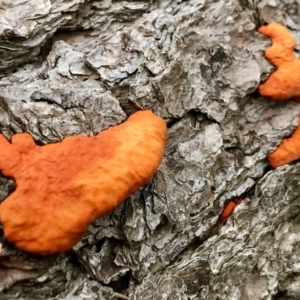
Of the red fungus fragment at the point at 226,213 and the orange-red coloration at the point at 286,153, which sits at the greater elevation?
the orange-red coloration at the point at 286,153

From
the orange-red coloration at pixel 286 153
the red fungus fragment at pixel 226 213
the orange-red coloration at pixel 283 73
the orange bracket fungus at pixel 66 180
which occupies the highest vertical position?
the orange bracket fungus at pixel 66 180

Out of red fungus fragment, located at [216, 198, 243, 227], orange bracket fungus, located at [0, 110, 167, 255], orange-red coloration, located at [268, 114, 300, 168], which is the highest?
orange bracket fungus, located at [0, 110, 167, 255]

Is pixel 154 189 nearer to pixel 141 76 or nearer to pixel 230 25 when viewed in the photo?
pixel 141 76

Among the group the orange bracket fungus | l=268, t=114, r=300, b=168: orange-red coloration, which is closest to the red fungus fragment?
l=268, t=114, r=300, b=168: orange-red coloration

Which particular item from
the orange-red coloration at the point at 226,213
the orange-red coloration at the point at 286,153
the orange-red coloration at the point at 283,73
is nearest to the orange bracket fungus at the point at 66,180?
the orange-red coloration at the point at 226,213

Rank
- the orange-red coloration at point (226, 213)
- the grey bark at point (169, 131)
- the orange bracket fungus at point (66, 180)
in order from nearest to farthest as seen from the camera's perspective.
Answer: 1. the orange bracket fungus at point (66, 180)
2. the grey bark at point (169, 131)
3. the orange-red coloration at point (226, 213)

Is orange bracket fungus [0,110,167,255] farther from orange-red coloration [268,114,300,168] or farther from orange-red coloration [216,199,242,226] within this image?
orange-red coloration [268,114,300,168]

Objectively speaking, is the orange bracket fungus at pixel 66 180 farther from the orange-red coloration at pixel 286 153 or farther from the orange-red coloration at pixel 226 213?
the orange-red coloration at pixel 286 153
